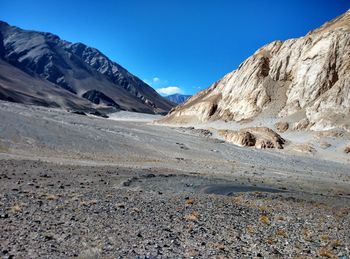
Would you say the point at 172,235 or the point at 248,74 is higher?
the point at 248,74

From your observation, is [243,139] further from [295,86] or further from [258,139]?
[295,86]

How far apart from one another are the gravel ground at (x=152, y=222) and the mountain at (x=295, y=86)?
49626mm

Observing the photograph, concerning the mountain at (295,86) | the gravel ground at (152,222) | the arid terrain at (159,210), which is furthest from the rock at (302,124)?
the gravel ground at (152,222)

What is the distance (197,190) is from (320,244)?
11519 mm

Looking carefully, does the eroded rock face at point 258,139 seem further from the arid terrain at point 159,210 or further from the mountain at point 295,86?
the arid terrain at point 159,210

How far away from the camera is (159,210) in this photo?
15.9 meters

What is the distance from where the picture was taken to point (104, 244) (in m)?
11.1

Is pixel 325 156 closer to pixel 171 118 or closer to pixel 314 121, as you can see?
pixel 314 121

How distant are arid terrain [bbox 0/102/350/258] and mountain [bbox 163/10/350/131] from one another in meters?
37.0

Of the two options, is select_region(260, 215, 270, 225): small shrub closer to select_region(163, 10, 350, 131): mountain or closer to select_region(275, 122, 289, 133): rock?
select_region(163, 10, 350, 131): mountain

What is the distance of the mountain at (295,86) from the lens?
234 ft

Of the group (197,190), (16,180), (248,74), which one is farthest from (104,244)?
(248,74)

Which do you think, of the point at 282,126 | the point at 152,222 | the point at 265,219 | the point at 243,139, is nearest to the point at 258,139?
the point at 243,139

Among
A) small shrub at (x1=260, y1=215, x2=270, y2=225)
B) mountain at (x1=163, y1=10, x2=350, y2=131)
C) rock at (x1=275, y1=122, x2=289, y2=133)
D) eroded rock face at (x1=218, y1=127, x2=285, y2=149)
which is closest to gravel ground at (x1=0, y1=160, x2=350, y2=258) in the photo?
small shrub at (x1=260, y1=215, x2=270, y2=225)
